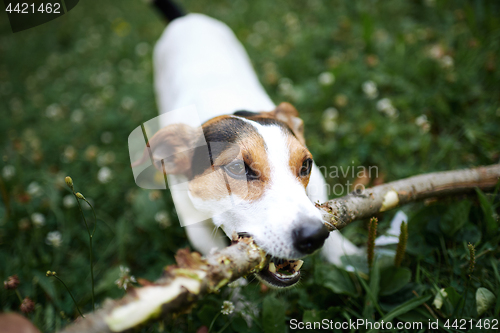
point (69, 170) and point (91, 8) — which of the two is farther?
point (91, 8)

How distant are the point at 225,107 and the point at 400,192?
1.45 m

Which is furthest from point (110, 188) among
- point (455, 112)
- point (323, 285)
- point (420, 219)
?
point (455, 112)

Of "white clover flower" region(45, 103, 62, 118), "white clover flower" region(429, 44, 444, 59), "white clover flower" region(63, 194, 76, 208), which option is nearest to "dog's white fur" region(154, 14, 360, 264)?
"white clover flower" region(63, 194, 76, 208)

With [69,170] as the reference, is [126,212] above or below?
below

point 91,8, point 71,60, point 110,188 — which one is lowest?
point 110,188

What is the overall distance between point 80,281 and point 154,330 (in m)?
1.05

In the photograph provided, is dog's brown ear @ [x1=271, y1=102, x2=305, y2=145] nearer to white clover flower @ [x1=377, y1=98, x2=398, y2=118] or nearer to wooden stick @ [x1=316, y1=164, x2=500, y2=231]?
wooden stick @ [x1=316, y1=164, x2=500, y2=231]

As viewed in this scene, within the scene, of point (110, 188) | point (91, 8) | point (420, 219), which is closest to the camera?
point (420, 219)

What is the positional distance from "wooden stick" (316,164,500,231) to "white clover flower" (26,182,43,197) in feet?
9.26

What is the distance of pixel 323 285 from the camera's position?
1888 millimetres

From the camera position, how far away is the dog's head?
143 centimetres

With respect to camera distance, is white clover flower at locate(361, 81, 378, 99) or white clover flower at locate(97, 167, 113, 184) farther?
white clover flower at locate(361, 81, 378, 99)

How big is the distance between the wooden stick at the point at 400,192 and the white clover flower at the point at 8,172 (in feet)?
10.5

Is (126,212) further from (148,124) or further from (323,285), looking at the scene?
(323,285)
